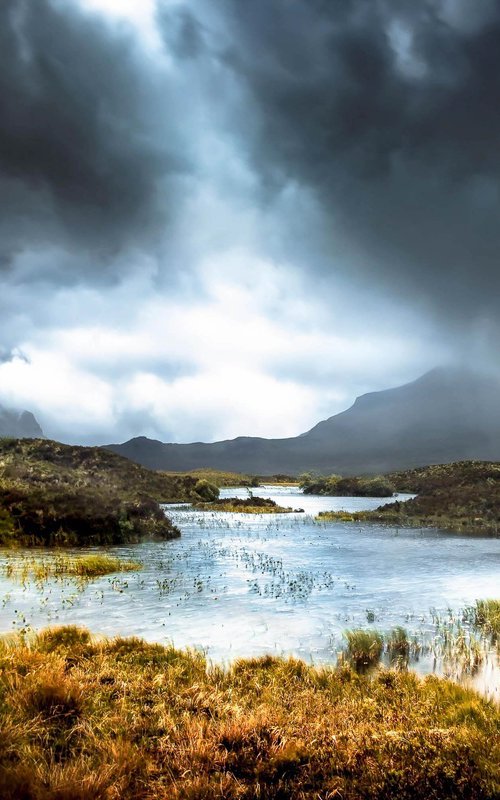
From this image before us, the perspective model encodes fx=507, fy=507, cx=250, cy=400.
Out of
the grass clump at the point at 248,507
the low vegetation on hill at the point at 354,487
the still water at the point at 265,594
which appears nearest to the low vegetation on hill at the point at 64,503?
the still water at the point at 265,594

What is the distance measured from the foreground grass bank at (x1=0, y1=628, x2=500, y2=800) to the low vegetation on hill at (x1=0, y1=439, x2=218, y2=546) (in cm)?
2041

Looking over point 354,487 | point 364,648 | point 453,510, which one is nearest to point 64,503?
point 364,648

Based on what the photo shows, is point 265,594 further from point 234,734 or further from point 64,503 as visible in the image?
point 64,503

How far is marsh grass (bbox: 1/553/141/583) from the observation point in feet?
62.3

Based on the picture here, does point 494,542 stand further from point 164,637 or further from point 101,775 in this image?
point 101,775

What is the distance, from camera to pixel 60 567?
20.6 metres

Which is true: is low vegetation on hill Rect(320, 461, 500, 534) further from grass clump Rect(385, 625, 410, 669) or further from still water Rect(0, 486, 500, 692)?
grass clump Rect(385, 625, 410, 669)

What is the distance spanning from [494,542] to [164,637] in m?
28.0

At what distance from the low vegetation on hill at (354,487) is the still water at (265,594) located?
71.9m

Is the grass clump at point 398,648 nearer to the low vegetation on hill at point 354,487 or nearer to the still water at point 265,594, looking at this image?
the still water at point 265,594

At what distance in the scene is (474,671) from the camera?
10.4 meters

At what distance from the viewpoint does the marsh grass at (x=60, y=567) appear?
62.3ft

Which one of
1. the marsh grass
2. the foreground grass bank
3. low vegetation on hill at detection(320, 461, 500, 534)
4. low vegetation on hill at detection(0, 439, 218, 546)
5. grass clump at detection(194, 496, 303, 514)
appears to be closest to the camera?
the foreground grass bank

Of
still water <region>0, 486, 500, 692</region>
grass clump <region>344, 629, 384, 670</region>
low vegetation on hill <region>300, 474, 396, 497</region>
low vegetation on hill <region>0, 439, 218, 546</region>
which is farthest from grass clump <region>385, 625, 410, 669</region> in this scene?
low vegetation on hill <region>300, 474, 396, 497</region>
